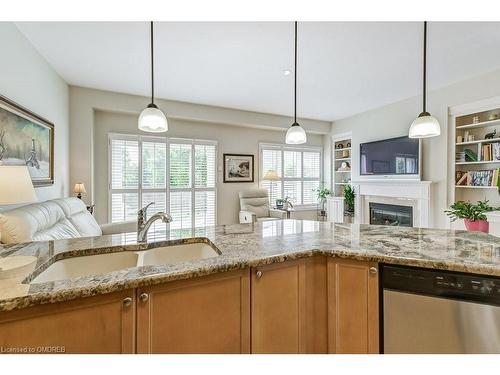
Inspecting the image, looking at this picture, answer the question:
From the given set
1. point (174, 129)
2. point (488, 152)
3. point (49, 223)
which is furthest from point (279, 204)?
point (49, 223)

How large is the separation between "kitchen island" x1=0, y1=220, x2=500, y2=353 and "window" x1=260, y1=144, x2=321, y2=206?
4.52 m

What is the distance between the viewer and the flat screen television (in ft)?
14.9

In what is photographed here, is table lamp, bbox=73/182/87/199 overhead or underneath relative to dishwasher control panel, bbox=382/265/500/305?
overhead

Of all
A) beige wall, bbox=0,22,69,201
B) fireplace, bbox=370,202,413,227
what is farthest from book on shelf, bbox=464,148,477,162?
beige wall, bbox=0,22,69,201

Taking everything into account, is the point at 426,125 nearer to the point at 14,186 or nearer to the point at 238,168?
the point at 14,186

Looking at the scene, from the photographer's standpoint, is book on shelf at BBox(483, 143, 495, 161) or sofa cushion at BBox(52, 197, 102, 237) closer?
sofa cushion at BBox(52, 197, 102, 237)

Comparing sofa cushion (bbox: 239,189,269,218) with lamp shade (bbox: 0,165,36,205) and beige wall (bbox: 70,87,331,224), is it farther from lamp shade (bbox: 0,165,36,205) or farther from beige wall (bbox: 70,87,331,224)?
lamp shade (bbox: 0,165,36,205)

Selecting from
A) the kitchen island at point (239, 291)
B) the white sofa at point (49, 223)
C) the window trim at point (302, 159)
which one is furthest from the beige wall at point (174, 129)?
the kitchen island at point (239, 291)

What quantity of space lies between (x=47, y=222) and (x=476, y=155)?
552 cm

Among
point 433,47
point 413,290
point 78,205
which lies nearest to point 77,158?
point 78,205

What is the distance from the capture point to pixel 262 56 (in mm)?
3078

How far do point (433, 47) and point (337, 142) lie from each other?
12.2ft
